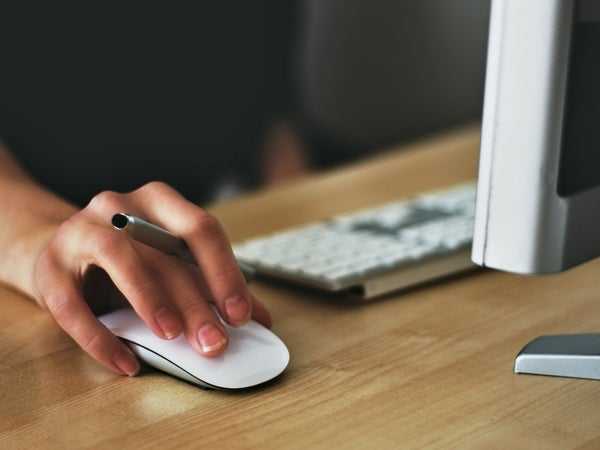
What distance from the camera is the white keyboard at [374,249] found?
775mm

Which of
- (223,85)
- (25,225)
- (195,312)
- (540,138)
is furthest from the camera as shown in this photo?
(223,85)

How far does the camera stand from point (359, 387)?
0.61 metres

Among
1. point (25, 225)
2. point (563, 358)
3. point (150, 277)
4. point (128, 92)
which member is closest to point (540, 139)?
point (563, 358)

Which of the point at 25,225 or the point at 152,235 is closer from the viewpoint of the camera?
the point at 152,235

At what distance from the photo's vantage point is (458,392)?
59 centimetres

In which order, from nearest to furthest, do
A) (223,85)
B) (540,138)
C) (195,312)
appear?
(540,138) → (195,312) → (223,85)

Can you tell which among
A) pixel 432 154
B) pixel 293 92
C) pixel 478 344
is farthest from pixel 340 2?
pixel 478 344

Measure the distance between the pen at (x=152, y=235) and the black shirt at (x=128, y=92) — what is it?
0.79m

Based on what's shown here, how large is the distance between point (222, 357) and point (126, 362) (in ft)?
0.23

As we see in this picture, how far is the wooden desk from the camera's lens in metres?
0.54

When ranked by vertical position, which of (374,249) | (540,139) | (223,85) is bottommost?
(223,85)

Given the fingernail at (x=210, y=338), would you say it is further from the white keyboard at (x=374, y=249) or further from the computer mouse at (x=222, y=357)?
the white keyboard at (x=374, y=249)

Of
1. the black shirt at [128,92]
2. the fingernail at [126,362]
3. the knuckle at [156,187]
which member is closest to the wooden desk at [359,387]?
the fingernail at [126,362]

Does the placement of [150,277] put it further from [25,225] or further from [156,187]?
[25,225]
